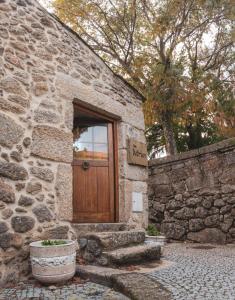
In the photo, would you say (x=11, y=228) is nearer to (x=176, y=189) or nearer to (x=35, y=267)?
(x=35, y=267)

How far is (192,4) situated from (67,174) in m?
6.86

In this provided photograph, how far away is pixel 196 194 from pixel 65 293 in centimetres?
457

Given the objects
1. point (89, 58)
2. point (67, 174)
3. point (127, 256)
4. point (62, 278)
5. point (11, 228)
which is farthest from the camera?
point (89, 58)

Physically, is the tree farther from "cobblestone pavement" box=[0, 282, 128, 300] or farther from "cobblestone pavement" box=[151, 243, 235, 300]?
"cobblestone pavement" box=[0, 282, 128, 300]

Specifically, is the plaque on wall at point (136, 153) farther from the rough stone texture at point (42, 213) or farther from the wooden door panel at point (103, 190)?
the rough stone texture at point (42, 213)

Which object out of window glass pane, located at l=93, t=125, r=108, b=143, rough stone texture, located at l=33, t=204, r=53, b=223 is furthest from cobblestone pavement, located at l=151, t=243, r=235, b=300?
window glass pane, located at l=93, t=125, r=108, b=143

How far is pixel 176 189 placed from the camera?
7.19 meters

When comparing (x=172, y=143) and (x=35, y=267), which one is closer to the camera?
(x=35, y=267)

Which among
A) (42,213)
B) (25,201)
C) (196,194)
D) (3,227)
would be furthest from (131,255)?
(196,194)

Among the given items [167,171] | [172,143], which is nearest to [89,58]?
[167,171]

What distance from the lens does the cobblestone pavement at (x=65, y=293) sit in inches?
105

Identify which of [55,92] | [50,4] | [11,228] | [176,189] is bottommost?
[11,228]

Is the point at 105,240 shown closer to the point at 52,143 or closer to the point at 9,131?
the point at 52,143

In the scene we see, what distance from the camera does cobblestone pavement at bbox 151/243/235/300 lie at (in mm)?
2588
